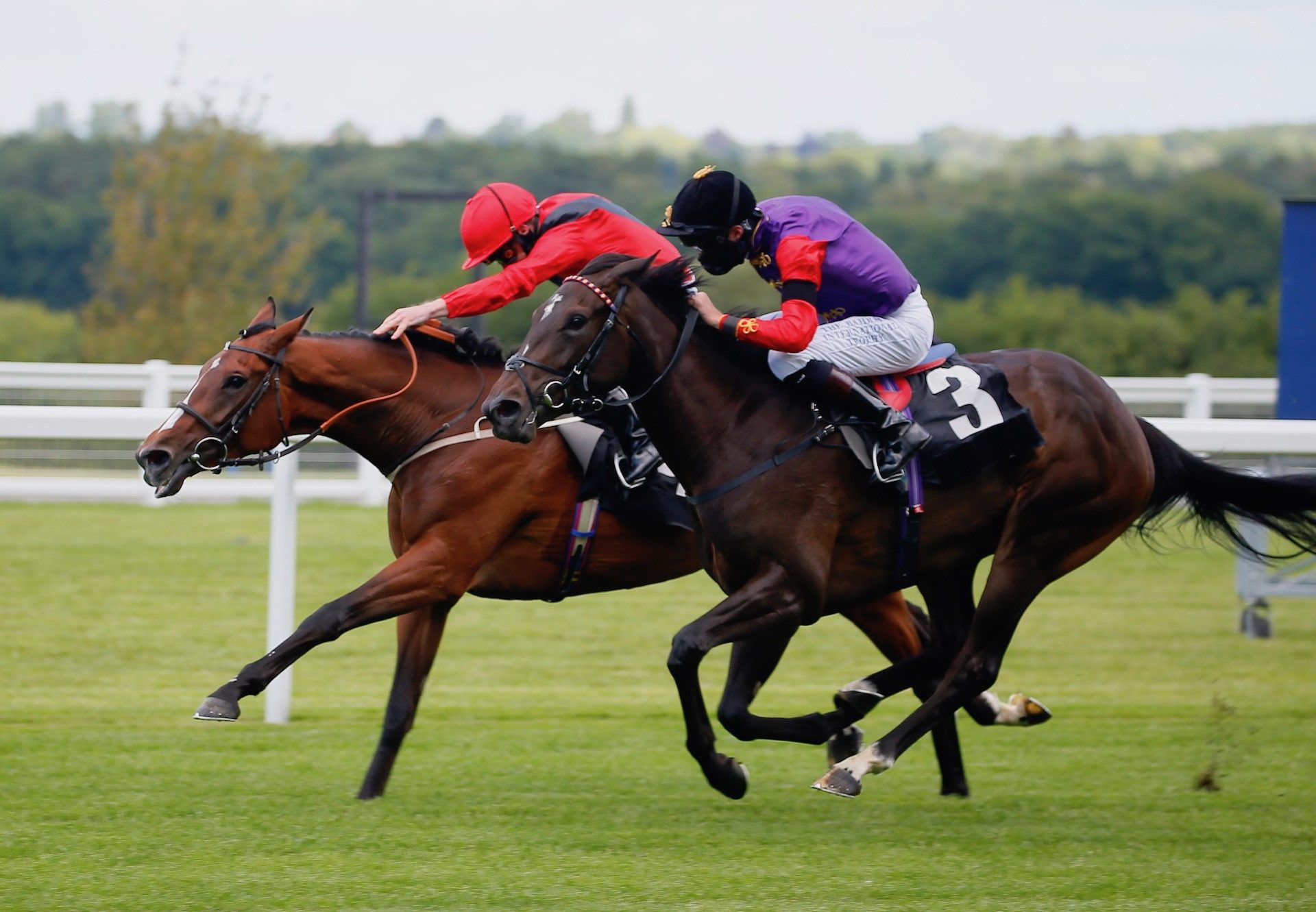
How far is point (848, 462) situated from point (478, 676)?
3505 millimetres

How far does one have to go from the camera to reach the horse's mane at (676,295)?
4562 millimetres

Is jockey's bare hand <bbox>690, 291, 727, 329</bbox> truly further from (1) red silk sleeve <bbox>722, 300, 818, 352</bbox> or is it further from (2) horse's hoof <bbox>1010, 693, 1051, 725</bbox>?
(2) horse's hoof <bbox>1010, 693, 1051, 725</bbox>

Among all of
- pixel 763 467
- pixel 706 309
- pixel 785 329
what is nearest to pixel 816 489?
pixel 763 467

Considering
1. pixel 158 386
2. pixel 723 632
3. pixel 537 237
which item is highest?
pixel 537 237

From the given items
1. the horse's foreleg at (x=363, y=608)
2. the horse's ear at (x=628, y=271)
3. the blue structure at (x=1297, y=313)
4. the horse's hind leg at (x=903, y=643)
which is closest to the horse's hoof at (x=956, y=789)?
the horse's hind leg at (x=903, y=643)

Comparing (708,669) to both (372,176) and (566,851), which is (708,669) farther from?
(372,176)

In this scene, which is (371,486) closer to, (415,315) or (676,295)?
(415,315)

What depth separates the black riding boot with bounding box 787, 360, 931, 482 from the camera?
183 inches

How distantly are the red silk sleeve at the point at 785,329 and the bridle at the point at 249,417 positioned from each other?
1.24 m

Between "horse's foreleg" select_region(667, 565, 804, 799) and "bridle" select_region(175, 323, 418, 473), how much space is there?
1375 millimetres

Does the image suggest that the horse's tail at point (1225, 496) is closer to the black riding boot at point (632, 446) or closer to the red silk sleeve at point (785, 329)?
the red silk sleeve at point (785, 329)

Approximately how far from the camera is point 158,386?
41.9 ft

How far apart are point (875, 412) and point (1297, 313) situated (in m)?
4.24

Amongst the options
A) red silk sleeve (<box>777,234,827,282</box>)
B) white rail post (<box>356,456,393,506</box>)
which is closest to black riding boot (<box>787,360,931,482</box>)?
red silk sleeve (<box>777,234,827,282</box>)
